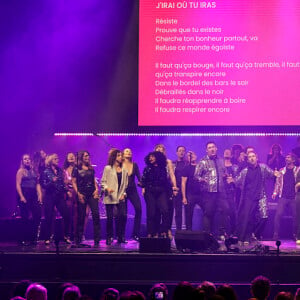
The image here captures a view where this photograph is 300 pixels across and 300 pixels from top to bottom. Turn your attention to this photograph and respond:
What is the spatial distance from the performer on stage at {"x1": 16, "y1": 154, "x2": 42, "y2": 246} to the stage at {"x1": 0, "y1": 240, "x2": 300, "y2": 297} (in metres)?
1.67

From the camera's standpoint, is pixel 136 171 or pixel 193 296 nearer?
pixel 193 296

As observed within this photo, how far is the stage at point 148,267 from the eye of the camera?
1002 cm

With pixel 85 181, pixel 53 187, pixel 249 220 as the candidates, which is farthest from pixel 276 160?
pixel 53 187

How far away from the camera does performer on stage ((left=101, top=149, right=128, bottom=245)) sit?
452 inches

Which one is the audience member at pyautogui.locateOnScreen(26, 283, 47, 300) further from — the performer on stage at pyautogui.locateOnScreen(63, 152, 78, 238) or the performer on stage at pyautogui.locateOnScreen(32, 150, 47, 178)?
the performer on stage at pyautogui.locateOnScreen(63, 152, 78, 238)

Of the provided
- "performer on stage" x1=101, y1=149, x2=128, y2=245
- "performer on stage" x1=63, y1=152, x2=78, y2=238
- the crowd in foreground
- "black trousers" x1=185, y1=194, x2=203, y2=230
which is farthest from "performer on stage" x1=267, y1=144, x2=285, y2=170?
the crowd in foreground

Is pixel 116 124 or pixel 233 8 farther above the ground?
pixel 233 8

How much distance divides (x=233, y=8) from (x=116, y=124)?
152 inches

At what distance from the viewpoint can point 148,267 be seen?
400 inches

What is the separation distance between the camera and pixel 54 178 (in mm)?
11320

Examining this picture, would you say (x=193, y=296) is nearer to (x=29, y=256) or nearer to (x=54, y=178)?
(x=29, y=256)

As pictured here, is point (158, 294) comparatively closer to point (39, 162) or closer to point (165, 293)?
point (165, 293)

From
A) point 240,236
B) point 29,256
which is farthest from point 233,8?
point 29,256

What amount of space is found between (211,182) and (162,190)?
99cm
